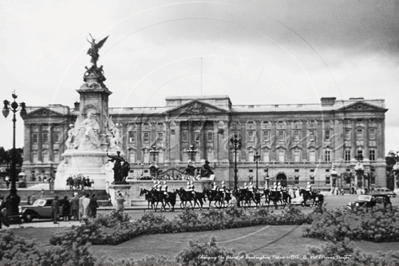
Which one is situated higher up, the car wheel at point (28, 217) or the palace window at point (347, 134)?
the palace window at point (347, 134)

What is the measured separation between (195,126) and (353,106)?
2619cm

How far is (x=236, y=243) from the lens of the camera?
49.1 ft

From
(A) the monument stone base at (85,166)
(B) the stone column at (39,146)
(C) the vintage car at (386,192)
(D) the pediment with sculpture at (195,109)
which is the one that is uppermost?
(D) the pediment with sculpture at (195,109)

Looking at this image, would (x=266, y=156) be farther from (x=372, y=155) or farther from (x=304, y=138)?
(x=372, y=155)

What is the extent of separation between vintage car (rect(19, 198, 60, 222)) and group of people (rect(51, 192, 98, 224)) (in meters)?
0.67

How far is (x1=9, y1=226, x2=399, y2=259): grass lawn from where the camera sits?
1359 centimetres

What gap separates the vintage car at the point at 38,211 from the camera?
2472 cm

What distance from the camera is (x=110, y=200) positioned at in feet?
119

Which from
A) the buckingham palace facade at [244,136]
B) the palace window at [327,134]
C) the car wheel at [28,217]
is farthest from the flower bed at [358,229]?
the palace window at [327,134]

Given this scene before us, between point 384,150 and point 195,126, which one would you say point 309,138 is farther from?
point 195,126

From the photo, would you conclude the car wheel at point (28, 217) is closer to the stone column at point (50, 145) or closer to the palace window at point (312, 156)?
the stone column at point (50, 145)

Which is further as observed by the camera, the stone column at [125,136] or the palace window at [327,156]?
the stone column at [125,136]

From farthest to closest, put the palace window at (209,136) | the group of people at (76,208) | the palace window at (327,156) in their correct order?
the palace window at (209,136), the palace window at (327,156), the group of people at (76,208)

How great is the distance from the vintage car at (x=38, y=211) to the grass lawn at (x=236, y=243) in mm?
6509
